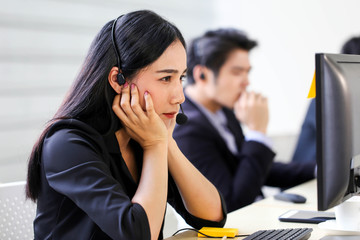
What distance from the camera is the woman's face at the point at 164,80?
1345 millimetres

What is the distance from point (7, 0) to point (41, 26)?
19 centimetres

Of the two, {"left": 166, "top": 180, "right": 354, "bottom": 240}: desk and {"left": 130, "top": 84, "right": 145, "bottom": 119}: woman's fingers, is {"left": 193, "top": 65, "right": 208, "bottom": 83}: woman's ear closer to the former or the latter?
{"left": 166, "top": 180, "right": 354, "bottom": 240}: desk

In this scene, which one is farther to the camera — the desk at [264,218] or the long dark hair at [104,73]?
the desk at [264,218]

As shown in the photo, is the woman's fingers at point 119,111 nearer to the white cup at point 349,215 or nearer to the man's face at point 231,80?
the white cup at point 349,215

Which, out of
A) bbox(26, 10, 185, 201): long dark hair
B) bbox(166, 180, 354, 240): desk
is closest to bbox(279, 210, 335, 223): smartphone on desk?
bbox(166, 180, 354, 240): desk

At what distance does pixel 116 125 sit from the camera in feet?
4.46

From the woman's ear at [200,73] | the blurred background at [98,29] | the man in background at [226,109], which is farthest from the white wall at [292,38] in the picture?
the woman's ear at [200,73]

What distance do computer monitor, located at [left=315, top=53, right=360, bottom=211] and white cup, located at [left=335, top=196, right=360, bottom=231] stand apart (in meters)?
0.10

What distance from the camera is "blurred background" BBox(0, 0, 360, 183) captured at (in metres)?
2.24

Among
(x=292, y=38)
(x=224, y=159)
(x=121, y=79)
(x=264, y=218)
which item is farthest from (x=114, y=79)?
(x=292, y=38)

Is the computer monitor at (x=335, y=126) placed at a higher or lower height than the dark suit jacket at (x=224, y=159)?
higher

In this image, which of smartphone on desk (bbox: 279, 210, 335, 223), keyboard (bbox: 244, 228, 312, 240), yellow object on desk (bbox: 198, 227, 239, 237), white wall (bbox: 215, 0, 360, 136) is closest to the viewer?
keyboard (bbox: 244, 228, 312, 240)

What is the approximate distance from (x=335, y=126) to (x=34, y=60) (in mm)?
1518

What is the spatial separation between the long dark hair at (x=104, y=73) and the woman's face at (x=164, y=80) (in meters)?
0.02
